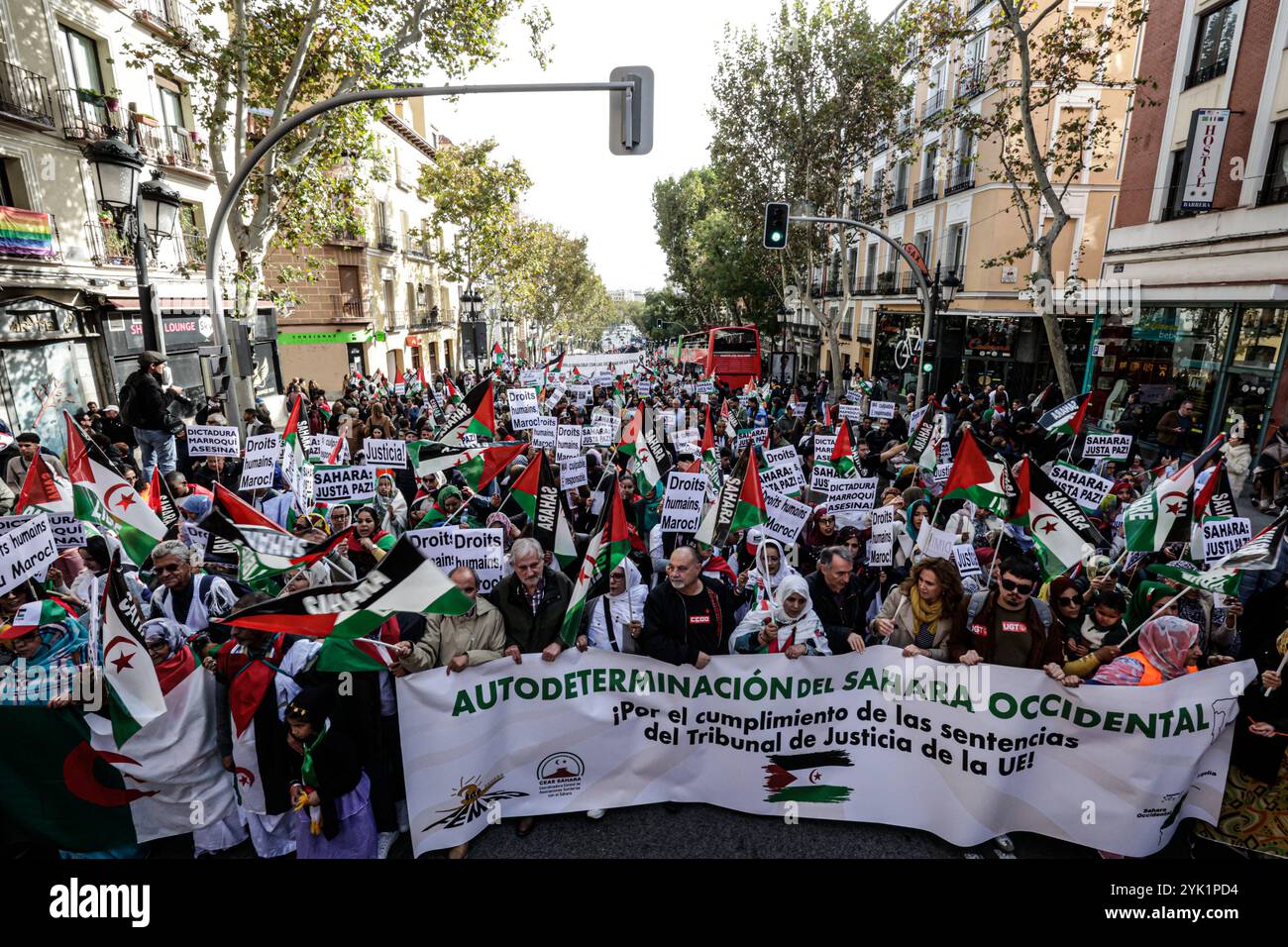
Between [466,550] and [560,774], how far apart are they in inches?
67.7

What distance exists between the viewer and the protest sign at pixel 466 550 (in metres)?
4.95

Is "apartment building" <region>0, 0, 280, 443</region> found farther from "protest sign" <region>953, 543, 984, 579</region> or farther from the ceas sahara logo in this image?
"protest sign" <region>953, 543, 984, 579</region>

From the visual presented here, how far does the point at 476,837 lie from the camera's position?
4266mm

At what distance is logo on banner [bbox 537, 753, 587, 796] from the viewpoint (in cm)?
429

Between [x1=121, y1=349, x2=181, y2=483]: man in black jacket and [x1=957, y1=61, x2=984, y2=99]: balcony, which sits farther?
[x1=957, y1=61, x2=984, y2=99]: balcony

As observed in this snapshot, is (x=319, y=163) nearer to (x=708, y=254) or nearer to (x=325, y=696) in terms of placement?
(x=325, y=696)

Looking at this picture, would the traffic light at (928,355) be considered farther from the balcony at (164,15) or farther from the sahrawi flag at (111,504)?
the balcony at (164,15)

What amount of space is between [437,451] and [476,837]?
4329 mm

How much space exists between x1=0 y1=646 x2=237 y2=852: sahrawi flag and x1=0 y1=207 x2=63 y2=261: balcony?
14038mm

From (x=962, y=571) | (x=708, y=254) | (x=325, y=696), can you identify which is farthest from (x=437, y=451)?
(x=708, y=254)

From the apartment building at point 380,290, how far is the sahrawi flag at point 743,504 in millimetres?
24678

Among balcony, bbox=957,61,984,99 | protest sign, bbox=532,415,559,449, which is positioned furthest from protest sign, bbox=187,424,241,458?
balcony, bbox=957,61,984,99

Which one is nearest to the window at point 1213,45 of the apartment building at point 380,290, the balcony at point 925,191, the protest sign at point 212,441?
the balcony at point 925,191

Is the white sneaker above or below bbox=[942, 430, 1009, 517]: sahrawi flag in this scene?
below
